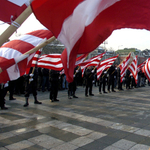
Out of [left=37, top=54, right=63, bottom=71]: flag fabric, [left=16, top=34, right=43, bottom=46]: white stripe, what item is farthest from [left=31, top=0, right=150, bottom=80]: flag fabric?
[left=37, top=54, right=63, bottom=71]: flag fabric

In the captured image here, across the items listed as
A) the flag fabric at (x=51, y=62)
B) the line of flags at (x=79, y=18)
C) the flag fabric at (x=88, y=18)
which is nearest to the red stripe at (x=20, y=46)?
the line of flags at (x=79, y=18)

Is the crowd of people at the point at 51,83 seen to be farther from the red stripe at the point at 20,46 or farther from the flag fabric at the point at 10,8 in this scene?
the flag fabric at the point at 10,8

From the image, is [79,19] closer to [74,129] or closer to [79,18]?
[79,18]

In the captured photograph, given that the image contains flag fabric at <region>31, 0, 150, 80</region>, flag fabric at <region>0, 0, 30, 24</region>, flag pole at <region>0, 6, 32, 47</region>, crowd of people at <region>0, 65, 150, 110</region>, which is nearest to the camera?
flag pole at <region>0, 6, 32, 47</region>

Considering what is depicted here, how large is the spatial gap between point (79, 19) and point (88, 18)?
0.17m

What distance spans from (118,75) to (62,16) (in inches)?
511

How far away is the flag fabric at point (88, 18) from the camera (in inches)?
114

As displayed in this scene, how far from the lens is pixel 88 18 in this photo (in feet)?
10.7

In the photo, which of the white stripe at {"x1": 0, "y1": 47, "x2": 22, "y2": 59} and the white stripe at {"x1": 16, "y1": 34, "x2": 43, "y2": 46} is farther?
the white stripe at {"x1": 16, "y1": 34, "x2": 43, "y2": 46}

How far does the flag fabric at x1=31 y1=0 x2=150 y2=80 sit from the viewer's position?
9.51ft

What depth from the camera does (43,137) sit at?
4.50m

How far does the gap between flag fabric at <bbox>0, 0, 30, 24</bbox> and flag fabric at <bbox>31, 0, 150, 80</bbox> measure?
0.30m

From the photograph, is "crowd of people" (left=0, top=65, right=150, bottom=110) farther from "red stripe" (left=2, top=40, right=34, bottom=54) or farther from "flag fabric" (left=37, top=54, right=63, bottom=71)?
"red stripe" (left=2, top=40, right=34, bottom=54)

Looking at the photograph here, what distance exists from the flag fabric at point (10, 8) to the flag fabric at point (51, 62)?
501 cm
